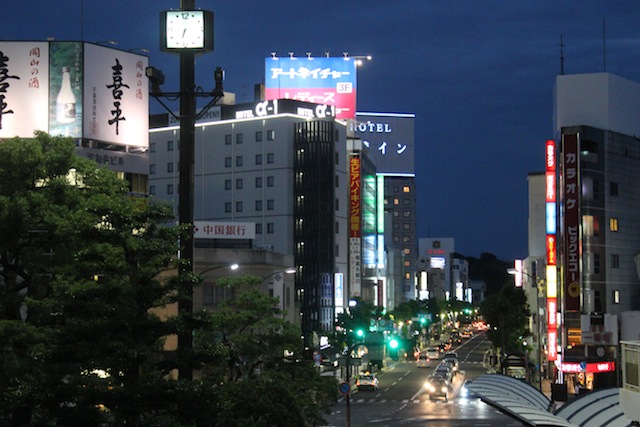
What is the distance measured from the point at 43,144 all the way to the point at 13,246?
3.67 metres

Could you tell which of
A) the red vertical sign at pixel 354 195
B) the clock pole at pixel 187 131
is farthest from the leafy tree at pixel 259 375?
the red vertical sign at pixel 354 195

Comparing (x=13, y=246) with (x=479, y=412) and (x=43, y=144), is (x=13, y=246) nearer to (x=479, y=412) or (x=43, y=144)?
(x=43, y=144)

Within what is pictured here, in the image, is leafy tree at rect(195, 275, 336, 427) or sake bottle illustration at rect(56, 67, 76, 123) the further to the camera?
sake bottle illustration at rect(56, 67, 76, 123)

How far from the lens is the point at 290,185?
11431cm

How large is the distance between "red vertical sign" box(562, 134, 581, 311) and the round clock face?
55827 millimetres

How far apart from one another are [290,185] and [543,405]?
242 ft

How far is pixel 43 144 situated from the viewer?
33.2 meters

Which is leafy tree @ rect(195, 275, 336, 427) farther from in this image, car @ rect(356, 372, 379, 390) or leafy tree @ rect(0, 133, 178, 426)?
car @ rect(356, 372, 379, 390)

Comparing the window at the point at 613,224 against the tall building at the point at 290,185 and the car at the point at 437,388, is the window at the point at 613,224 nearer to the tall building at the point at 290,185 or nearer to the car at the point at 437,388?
the car at the point at 437,388

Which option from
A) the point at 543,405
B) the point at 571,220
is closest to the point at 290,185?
the point at 571,220

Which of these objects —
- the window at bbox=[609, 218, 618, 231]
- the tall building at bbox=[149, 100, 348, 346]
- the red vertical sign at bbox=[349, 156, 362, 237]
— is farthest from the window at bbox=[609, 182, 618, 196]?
the red vertical sign at bbox=[349, 156, 362, 237]

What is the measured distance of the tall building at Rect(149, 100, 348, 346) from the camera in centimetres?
11300

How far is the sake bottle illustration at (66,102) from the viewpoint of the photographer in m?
54.6

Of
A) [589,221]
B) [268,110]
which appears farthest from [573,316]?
[268,110]
